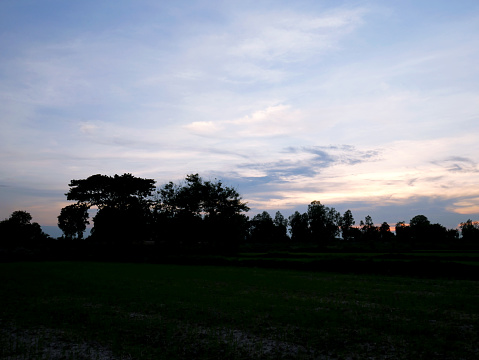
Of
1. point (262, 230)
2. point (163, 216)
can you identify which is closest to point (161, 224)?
point (163, 216)

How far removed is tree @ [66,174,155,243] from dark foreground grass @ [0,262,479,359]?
47.8m

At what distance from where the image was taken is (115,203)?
6594cm

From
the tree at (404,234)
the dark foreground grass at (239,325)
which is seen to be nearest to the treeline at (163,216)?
the tree at (404,234)

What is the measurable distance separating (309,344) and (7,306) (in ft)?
41.1

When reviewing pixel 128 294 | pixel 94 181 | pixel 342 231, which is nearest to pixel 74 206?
pixel 94 181

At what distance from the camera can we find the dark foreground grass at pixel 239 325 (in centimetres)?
817

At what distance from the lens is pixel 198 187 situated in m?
71.8

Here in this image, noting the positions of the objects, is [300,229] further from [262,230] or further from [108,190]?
[108,190]

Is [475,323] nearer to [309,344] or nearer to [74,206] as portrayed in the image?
[309,344]

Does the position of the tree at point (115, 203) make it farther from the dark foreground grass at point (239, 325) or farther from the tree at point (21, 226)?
the dark foreground grass at point (239, 325)

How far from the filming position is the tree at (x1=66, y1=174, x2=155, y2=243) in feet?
209

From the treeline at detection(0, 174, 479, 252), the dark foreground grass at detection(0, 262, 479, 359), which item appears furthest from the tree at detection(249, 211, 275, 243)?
the dark foreground grass at detection(0, 262, 479, 359)

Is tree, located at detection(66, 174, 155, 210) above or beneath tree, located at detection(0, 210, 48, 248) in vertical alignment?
above

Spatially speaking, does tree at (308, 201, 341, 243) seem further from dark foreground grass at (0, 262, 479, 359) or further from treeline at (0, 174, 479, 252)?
dark foreground grass at (0, 262, 479, 359)
